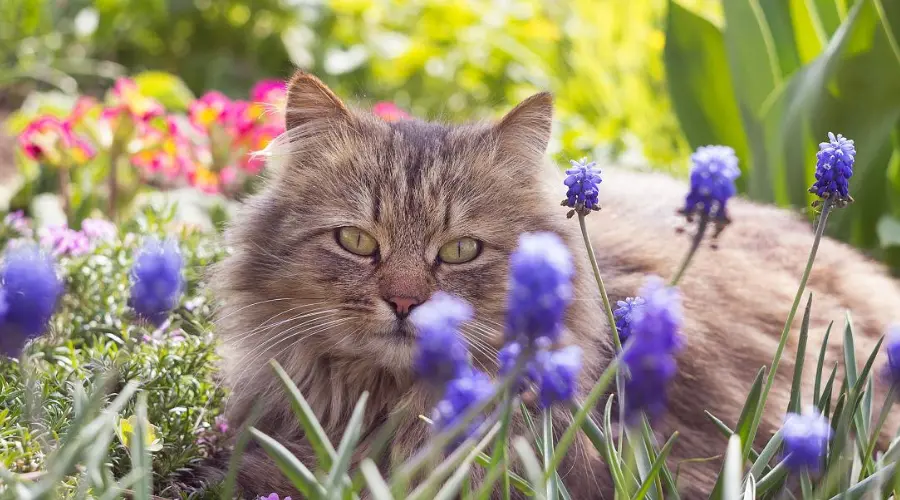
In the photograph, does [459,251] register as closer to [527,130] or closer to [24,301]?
[527,130]

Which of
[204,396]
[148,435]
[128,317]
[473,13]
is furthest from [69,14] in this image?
[148,435]

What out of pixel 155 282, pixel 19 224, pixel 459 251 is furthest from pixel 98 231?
pixel 155 282

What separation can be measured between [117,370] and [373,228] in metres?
0.59

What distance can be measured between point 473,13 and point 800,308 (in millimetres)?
3468

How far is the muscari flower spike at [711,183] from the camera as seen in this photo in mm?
1239

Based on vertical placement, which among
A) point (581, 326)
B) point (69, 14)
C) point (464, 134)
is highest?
point (69, 14)

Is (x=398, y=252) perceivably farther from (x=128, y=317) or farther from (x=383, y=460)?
(x=128, y=317)

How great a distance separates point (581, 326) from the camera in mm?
1903

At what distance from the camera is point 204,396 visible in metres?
2.16

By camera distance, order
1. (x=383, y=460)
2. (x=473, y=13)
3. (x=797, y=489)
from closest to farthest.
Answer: (x=797, y=489)
(x=383, y=460)
(x=473, y=13)

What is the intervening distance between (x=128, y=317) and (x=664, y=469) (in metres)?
1.54

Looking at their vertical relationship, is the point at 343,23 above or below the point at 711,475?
above

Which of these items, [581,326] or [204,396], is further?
[204,396]

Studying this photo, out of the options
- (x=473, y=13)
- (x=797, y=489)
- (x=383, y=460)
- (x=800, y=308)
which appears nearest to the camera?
(x=797, y=489)
